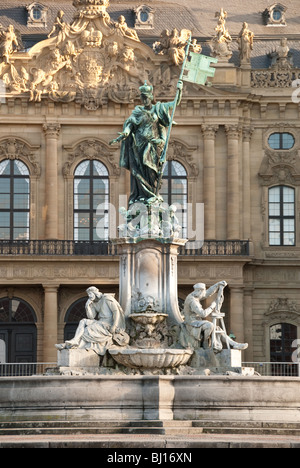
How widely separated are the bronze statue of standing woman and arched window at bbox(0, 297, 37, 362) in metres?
25.3

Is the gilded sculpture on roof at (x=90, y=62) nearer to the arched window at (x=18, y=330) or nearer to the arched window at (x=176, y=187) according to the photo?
the arched window at (x=176, y=187)

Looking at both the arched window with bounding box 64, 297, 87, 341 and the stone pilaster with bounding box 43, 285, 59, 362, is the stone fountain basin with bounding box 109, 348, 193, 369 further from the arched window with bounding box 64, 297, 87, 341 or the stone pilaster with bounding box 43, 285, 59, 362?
the arched window with bounding box 64, 297, 87, 341

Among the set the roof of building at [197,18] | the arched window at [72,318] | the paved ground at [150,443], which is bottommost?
the paved ground at [150,443]

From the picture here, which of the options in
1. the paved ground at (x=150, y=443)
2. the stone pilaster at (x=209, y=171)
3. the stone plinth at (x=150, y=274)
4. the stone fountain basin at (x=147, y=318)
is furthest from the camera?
the stone pilaster at (x=209, y=171)

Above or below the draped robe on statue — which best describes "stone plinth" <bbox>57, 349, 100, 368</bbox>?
below

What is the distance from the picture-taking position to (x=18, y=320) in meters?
55.1

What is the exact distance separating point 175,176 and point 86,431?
107ft

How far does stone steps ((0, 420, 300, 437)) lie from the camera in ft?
80.9

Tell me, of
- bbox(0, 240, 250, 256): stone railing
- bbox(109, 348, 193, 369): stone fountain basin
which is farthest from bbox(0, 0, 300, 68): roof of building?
bbox(109, 348, 193, 369): stone fountain basin

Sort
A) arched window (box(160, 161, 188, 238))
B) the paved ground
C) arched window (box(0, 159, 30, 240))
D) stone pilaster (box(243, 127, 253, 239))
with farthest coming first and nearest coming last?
stone pilaster (box(243, 127, 253, 239)) < arched window (box(160, 161, 188, 238)) < arched window (box(0, 159, 30, 240)) < the paved ground

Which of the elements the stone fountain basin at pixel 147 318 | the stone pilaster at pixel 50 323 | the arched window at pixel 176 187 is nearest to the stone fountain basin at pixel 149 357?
the stone fountain basin at pixel 147 318

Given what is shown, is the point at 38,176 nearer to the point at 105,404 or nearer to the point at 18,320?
the point at 18,320

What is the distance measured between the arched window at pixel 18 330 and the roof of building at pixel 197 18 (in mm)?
12393

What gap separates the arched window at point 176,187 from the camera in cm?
5647
